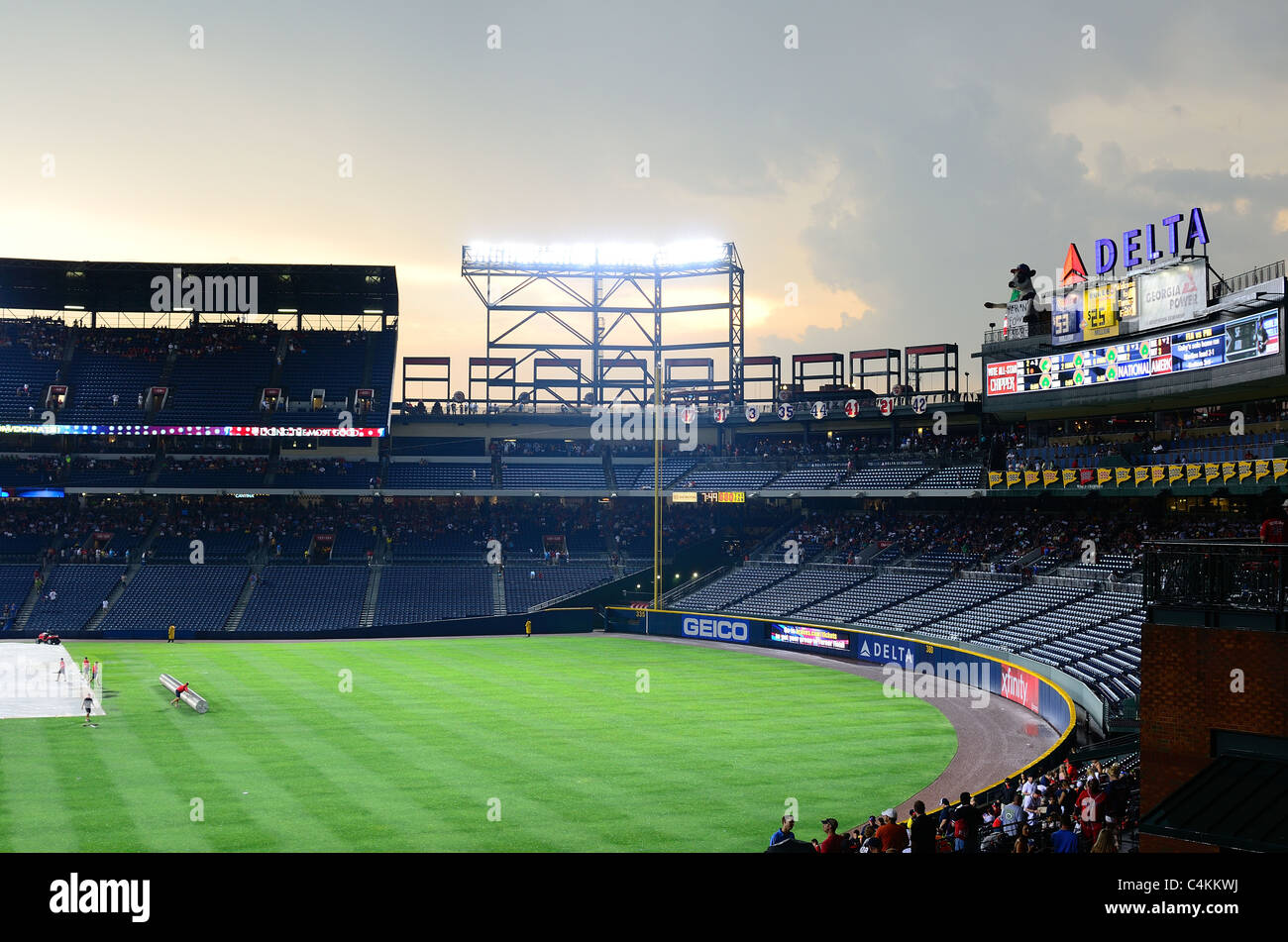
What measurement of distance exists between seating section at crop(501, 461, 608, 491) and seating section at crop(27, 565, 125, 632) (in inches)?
985

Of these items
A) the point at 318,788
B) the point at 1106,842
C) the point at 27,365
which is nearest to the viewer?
the point at 1106,842

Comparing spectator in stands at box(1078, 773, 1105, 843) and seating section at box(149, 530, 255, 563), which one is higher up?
seating section at box(149, 530, 255, 563)

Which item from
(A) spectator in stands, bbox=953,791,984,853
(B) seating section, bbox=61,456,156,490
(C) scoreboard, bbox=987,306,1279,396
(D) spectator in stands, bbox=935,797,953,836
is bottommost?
(D) spectator in stands, bbox=935,797,953,836

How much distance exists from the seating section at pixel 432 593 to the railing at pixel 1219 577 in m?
50.3

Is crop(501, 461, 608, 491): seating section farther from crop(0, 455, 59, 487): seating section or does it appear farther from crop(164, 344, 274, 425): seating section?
crop(0, 455, 59, 487): seating section

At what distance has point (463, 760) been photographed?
25.7m

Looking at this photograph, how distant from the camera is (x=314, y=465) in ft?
235

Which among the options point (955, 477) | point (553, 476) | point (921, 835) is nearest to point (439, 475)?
point (553, 476)

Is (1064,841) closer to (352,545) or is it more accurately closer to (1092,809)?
(1092,809)

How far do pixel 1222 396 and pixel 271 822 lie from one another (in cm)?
3747

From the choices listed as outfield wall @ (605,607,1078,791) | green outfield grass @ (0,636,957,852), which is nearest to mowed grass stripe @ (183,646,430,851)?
green outfield grass @ (0,636,957,852)

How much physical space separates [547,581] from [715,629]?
575 inches

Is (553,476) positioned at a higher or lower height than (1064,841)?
higher

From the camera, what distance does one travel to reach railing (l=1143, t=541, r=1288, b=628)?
41.2 ft
